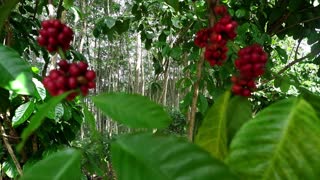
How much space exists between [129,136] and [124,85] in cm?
1097

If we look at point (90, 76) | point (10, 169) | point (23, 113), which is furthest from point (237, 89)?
point (10, 169)

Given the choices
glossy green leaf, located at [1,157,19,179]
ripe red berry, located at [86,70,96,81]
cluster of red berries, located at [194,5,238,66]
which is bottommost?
glossy green leaf, located at [1,157,19,179]

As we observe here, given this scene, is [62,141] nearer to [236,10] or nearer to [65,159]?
[236,10]

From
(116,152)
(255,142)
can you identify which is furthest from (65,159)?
(255,142)

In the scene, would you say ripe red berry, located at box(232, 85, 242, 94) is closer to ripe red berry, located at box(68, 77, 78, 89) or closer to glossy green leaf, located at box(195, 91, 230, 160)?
glossy green leaf, located at box(195, 91, 230, 160)

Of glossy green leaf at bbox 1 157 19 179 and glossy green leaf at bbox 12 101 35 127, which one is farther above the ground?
glossy green leaf at bbox 12 101 35 127

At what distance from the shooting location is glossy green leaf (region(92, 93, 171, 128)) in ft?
1.02

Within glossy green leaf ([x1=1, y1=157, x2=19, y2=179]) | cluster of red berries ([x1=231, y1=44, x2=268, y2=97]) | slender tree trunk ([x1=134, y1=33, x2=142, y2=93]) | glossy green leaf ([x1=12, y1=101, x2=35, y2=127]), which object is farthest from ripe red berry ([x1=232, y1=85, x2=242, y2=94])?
slender tree trunk ([x1=134, y1=33, x2=142, y2=93])

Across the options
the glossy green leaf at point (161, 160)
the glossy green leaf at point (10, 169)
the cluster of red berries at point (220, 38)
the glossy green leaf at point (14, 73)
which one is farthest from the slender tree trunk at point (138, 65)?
the glossy green leaf at point (161, 160)

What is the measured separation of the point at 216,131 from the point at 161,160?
0.09 metres

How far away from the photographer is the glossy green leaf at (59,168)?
0.32 m

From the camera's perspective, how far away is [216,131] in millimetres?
362

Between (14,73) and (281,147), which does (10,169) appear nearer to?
(14,73)

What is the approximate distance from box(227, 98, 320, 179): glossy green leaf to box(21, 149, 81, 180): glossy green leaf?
13cm
